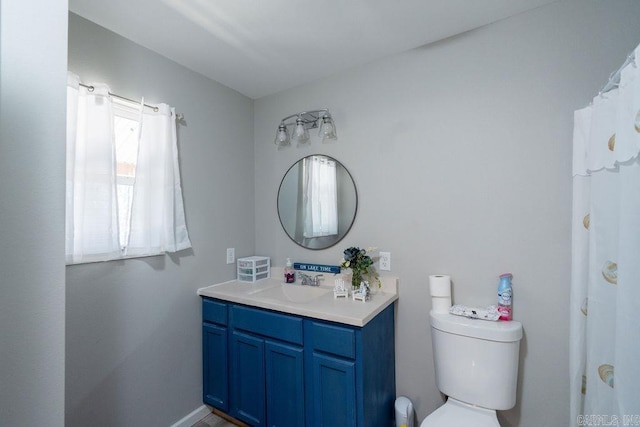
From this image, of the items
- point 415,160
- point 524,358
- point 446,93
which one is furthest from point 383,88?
point 524,358

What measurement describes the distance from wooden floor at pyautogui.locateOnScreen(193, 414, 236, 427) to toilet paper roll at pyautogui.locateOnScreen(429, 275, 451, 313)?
5.24 feet

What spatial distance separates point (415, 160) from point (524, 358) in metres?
1.25

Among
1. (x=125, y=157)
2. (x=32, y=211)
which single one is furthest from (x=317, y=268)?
(x=32, y=211)

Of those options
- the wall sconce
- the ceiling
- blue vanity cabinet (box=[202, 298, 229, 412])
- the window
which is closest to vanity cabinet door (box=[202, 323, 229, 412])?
blue vanity cabinet (box=[202, 298, 229, 412])

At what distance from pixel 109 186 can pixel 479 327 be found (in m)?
2.06

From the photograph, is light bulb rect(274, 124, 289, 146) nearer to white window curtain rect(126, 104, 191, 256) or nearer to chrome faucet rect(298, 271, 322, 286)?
white window curtain rect(126, 104, 191, 256)

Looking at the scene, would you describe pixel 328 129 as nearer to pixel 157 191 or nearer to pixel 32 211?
pixel 157 191

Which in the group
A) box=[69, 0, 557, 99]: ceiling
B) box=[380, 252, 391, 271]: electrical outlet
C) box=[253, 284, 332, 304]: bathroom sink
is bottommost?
box=[253, 284, 332, 304]: bathroom sink

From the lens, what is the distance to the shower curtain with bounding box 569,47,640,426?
83cm

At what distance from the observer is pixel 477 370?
1.39 meters

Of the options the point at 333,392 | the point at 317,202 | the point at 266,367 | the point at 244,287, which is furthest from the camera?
the point at 317,202

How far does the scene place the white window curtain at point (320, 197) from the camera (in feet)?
6.81

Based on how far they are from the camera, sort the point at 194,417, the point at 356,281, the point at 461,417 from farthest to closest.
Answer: the point at 194,417, the point at 356,281, the point at 461,417

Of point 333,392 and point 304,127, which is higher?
point 304,127
